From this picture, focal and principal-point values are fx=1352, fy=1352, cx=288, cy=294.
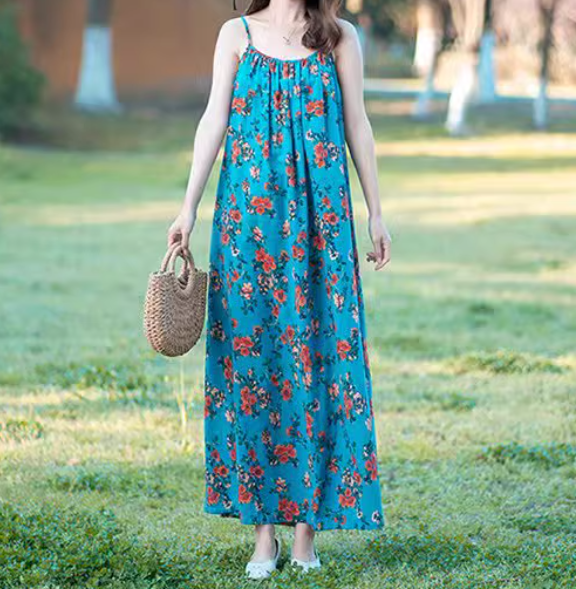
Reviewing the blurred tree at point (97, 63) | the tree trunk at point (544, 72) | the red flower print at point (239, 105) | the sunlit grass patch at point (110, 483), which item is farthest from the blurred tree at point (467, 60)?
the red flower print at point (239, 105)

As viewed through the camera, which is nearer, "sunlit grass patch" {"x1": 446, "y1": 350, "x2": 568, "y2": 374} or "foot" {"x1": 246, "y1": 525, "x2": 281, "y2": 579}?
"foot" {"x1": 246, "y1": 525, "x2": 281, "y2": 579}

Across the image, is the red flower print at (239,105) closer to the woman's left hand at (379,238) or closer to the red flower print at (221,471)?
the woman's left hand at (379,238)

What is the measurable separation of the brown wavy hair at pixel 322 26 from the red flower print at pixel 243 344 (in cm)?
97

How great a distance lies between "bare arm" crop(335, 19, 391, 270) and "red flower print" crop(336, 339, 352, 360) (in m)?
0.33

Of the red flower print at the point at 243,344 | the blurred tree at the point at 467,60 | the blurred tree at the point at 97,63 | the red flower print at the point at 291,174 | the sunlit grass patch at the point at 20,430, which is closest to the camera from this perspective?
the red flower print at the point at 291,174

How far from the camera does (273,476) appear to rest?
451 centimetres

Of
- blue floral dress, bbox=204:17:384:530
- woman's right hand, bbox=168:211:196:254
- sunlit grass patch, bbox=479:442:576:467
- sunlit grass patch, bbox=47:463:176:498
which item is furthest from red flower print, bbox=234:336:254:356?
sunlit grass patch, bbox=479:442:576:467

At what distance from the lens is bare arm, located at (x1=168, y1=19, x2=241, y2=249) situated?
439 cm

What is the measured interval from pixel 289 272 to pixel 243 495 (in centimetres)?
76

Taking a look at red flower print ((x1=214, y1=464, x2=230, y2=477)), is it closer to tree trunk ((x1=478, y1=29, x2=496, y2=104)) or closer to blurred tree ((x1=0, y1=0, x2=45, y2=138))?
blurred tree ((x1=0, y1=0, x2=45, y2=138))

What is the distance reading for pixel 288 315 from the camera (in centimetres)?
440

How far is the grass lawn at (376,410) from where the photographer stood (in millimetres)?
4578

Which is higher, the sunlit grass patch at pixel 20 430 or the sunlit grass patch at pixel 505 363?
the sunlit grass patch at pixel 20 430

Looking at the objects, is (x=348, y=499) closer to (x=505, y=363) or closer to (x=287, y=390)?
(x=287, y=390)
